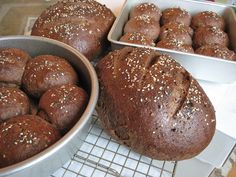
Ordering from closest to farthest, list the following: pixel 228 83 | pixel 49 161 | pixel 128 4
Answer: pixel 49 161, pixel 228 83, pixel 128 4

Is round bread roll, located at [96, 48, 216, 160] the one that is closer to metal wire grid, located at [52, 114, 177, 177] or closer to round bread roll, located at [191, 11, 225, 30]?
metal wire grid, located at [52, 114, 177, 177]

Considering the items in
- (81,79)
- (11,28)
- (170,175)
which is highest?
(81,79)

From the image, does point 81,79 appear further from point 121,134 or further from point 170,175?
point 170,175

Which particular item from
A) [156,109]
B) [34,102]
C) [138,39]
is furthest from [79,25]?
[156,109]

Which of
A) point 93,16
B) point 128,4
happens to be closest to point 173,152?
point 93,16

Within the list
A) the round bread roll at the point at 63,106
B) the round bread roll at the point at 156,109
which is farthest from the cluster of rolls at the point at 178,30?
the round bread roll at the point at 63,106

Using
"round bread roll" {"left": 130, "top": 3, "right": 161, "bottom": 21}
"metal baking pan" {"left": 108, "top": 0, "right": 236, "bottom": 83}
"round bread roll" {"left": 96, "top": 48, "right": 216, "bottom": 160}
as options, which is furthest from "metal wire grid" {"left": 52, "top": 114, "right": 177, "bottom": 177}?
"round bread roll" {"left": 130, "top": 3, "right": 161, "bottom": 21}
